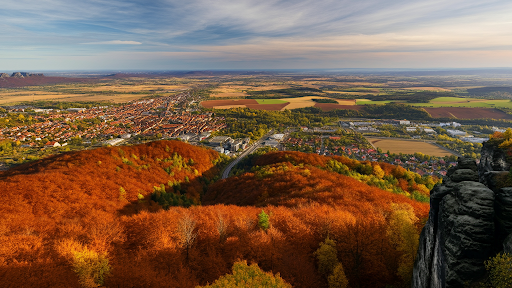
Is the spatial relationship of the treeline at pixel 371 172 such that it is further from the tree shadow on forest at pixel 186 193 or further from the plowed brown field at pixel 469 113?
the plowed brown field at pixel 469 113

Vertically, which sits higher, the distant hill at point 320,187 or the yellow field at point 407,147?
the distant hill at point 320,187

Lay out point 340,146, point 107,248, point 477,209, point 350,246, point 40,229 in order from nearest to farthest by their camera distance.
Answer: point 477,209
point 107,248
point 350,246
point 40,229
point 340,146

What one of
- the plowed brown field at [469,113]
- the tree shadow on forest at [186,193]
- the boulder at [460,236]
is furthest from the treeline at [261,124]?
the boulder at [460,236]

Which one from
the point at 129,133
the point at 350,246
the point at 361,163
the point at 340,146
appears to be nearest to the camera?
the point at 350,246

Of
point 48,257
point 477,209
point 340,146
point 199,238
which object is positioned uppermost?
point 477,209

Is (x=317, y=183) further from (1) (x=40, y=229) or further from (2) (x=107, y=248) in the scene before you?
(1) (x=40, y=229)

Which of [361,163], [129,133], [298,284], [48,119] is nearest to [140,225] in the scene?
[298,284]
